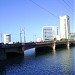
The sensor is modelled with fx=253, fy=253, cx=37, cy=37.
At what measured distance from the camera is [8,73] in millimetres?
60250

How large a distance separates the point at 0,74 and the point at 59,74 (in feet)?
45.7

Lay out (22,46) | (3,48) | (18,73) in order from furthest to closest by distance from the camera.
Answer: (22,46), (3,48), (18,73)

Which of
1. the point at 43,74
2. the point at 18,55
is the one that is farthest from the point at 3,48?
the point at 43,74

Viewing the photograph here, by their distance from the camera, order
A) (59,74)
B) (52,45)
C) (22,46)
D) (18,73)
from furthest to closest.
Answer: (52,45)
(22,46)
(18,73)
(59,74)

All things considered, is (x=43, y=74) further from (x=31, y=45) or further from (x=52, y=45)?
(x=52, y=45)

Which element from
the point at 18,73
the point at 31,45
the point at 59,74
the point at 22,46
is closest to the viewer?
the point at 59,74

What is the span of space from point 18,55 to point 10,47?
1272 centimetres

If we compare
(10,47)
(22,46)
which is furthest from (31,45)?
(10,47)

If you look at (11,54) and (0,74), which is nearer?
(0,74)

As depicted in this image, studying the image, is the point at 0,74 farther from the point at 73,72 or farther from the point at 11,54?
the point at 11,54

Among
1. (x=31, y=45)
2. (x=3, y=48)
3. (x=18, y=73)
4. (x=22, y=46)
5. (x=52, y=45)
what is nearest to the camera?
(x=18, y=73)

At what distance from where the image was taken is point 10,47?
98750 millimetres

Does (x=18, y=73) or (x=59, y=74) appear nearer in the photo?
(x=59, y=74)

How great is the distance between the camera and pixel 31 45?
122812mm
